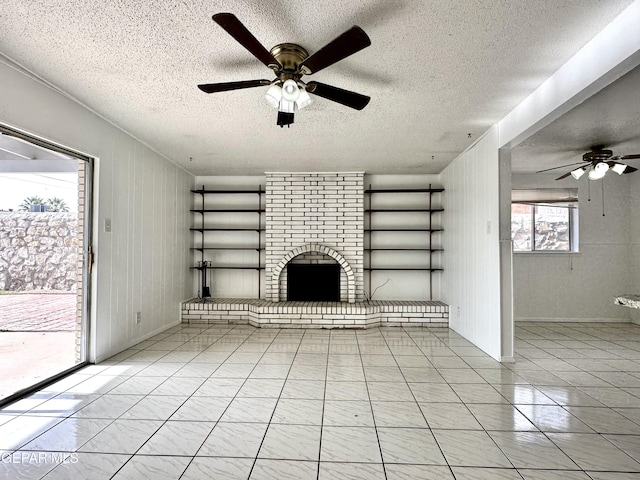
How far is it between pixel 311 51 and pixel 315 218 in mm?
3578

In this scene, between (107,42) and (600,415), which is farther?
(600,415)

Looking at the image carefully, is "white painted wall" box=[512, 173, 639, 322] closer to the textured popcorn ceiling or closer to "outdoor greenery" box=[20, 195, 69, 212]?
the textured popcorn ceiling

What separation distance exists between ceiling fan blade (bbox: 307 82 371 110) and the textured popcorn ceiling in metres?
0.23

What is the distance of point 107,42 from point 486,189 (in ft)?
11.8

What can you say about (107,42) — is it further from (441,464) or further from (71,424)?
(441,464)

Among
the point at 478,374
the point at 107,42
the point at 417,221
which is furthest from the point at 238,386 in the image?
the point at 417,221

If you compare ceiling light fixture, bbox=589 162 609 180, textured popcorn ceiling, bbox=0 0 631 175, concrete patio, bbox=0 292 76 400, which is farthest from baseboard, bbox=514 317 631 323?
concrete patio, bbox=0 292 76 400

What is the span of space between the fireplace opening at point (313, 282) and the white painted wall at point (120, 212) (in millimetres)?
1703

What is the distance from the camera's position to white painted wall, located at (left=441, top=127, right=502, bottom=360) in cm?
369

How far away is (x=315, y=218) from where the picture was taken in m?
5.76

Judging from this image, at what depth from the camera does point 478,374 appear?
3.20 metres

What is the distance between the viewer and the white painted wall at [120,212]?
8.80ft

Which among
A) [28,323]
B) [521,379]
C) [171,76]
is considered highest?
[171,76]

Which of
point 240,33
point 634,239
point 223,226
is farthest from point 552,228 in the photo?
point 240,33
